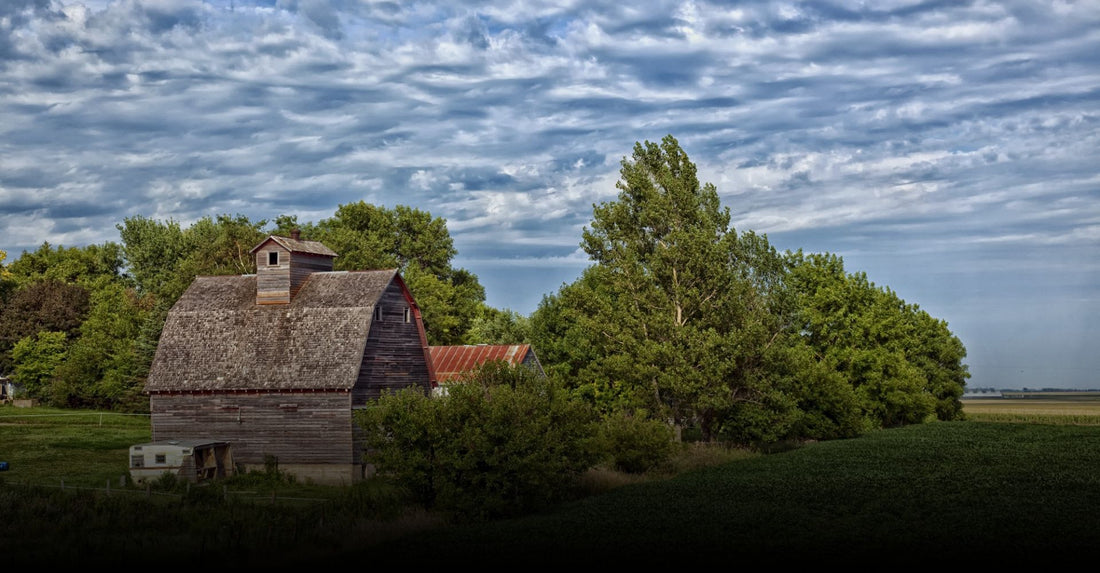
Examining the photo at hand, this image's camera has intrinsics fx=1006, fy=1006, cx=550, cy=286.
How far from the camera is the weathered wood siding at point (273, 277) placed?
154 ft

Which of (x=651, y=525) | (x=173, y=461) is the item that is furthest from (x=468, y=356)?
(x=651, y=525)

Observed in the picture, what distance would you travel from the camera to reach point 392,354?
152ft

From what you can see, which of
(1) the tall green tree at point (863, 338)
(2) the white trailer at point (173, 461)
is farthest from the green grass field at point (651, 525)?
(1) the tall green tree at point (863, 338)

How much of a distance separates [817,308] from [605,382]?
2242cm

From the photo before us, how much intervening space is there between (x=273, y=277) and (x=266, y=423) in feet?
23.6

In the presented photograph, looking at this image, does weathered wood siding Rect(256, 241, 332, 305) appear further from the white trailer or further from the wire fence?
the wire fence

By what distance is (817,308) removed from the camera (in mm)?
79125

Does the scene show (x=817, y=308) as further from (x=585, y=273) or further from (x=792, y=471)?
(x=792, y=471)

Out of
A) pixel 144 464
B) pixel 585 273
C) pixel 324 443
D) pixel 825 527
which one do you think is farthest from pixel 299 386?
pixel 585 273

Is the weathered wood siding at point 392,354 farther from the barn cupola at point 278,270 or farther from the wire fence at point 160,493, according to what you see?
the wire fence at point 160,493

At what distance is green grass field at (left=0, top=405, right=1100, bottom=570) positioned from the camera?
2581 cm

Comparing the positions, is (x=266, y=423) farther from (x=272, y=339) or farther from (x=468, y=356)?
(x=468, y=356)

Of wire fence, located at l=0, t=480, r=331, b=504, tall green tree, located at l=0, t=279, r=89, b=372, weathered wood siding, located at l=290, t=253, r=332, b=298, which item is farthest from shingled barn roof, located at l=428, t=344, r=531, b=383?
tall green tree, located at l=0, t=279, r=89, b=372

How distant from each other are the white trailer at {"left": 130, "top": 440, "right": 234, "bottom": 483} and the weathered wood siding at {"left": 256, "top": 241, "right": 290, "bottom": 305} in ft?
24.9
